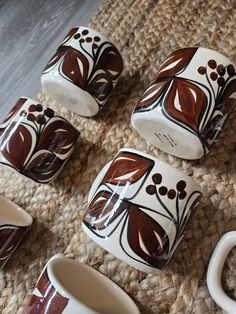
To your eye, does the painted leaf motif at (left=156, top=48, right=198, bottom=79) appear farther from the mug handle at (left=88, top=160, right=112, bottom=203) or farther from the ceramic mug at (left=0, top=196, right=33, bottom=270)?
the ceramic mug at (left=0, top=196, right=33, bottom=270)

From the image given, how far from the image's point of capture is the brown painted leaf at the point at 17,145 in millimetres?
595

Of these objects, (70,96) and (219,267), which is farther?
(70,96)

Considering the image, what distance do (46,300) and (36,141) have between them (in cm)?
18

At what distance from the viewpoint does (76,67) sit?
62cm

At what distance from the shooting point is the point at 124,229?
517mm

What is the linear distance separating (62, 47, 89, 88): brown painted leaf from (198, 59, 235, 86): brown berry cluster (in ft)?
0.46

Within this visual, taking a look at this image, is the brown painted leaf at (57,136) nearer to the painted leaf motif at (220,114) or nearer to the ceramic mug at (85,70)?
the ceramic mug at (85,70)

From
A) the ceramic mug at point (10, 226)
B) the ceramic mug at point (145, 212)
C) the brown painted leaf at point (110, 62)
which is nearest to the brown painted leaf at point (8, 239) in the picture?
the ceramic mug at point (10, 226)

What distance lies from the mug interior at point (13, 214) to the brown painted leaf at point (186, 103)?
204 millimetres

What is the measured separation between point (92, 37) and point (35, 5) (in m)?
0.30

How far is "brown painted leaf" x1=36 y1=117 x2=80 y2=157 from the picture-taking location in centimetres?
60

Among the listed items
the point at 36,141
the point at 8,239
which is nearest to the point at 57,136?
the point at 36,141

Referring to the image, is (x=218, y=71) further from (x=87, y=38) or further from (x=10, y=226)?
(x=10, y=226)

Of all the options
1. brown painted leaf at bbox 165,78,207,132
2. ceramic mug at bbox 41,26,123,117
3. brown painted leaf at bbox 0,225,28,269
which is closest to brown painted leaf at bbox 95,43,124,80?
ceramic mug at bbox 41,26,123,117
